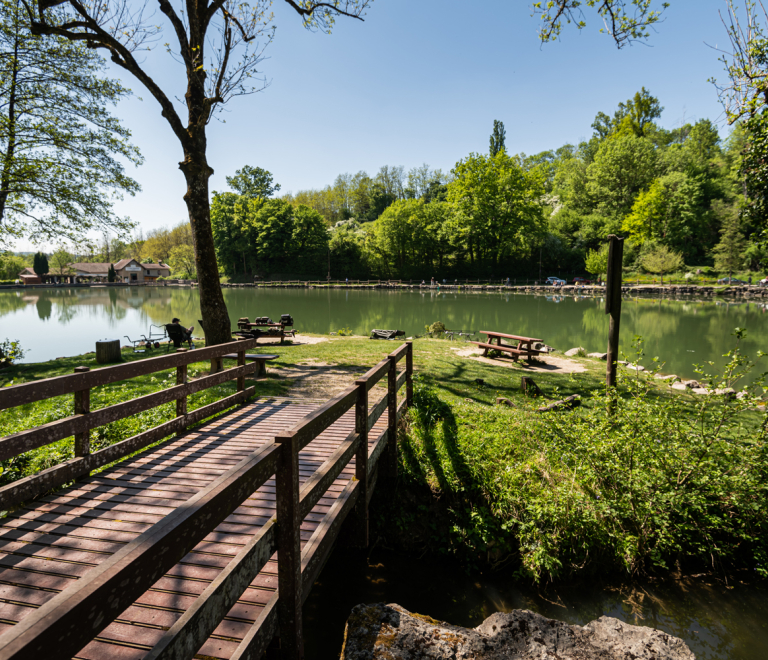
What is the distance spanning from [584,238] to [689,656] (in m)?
68.0

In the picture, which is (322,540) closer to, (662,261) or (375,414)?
(375,414)

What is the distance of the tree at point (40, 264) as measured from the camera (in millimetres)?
87188

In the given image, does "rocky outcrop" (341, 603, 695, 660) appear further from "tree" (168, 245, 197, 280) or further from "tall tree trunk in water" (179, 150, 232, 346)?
"tree" (168, 245, 197, 280)

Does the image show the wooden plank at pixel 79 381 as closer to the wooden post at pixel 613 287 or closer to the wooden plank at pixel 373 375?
the wooden plank at pixel 373 375

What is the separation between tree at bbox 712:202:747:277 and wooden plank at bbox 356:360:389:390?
57132 millimetres

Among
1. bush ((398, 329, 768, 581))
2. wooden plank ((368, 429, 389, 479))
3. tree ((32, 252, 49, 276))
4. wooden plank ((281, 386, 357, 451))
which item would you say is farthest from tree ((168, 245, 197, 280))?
wooden plank ((281, 386, 357, 451))

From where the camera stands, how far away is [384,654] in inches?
98.3

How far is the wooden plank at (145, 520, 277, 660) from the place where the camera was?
1632mm

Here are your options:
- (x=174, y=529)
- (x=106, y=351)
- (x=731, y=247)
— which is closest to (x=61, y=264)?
(x=106, y=351)

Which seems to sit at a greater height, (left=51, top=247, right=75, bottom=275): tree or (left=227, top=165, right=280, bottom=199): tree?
(left=227, top=165, right=280, bottom=199): tree

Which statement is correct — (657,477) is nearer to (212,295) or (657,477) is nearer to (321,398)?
(321,398)

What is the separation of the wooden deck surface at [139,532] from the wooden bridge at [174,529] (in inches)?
0.4

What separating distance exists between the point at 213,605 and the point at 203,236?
29.7ft

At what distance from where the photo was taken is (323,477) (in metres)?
3.05
